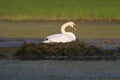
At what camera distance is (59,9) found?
112ft

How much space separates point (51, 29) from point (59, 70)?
12329 millimetres

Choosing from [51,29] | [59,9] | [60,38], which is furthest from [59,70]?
[59,9]

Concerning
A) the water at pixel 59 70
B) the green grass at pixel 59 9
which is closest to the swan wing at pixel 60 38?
the water at pixel 59 70

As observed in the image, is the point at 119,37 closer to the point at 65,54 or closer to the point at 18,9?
the point at 65,54

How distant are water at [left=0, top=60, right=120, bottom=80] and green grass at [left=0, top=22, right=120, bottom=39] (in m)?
7.55

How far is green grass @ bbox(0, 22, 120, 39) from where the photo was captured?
74.5 ft

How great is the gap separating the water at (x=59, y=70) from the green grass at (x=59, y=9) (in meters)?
16.7

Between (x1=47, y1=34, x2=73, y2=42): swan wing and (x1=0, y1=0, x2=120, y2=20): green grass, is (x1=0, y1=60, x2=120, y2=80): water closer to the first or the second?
(x1=47, y1=34, x2=73, y2=42): swan wing

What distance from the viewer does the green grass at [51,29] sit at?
22.7 metres

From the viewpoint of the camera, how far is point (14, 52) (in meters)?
16.6

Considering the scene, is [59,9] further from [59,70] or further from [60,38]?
[59,70]

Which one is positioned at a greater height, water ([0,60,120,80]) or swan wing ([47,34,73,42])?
swan wing ([47,34,73,42])

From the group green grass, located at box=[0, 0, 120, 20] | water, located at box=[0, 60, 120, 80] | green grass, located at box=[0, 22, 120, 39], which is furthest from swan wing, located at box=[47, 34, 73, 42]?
green grass, located at box=[0, 0, 120, 20]

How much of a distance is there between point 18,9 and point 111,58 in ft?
63.1
